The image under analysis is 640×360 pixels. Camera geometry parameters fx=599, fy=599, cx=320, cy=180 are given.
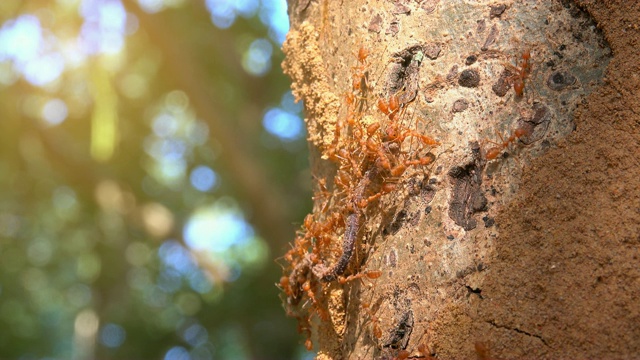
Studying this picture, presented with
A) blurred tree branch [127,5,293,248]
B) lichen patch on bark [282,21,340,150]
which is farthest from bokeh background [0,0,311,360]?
lichen patch on bark [282,21,340,150]

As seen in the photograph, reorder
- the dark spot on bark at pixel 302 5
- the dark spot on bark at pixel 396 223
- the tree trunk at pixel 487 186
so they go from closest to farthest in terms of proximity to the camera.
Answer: the tree trunk at pixel 487 186, the dark spot on bark at pixel 396 223, the dark spot on bark at pixel 302 5

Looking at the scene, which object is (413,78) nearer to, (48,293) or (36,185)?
(36,185)

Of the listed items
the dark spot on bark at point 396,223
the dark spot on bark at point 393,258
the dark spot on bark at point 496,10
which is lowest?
the dark spot on bark at point 393,258

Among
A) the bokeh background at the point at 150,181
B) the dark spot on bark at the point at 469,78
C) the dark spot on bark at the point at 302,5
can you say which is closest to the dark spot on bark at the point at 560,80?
the dark spot on bark at the point at 469,78

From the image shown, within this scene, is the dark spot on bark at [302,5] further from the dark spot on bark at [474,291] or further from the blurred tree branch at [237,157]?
the blurred tree branch at [237,157]

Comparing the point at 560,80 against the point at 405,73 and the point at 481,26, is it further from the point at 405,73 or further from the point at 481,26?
the point at 405,73
